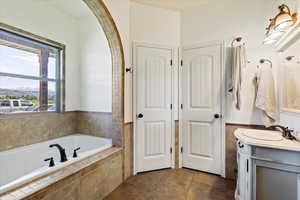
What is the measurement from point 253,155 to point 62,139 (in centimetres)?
269

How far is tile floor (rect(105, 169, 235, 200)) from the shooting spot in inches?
72.6

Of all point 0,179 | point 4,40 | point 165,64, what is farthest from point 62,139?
point 165,64

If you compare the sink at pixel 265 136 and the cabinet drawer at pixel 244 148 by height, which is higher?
the sink at pixel 265 136

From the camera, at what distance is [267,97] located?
74.0 inches

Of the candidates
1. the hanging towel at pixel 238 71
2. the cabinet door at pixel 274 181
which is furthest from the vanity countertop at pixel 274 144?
the hanging towel at pixel 238 71

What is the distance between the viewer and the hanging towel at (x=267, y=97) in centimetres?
188

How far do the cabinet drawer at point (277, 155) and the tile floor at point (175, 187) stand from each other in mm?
865

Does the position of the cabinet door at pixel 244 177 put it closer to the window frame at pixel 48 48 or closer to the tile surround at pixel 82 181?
the tile surround at pixel 82 181

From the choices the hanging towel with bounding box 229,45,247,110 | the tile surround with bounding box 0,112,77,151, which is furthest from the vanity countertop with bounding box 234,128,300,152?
the tile surround with bounding box 0,112,77,151

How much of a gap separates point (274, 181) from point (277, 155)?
0.22 metres

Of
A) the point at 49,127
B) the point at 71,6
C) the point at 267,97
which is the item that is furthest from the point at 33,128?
the point at 267,97

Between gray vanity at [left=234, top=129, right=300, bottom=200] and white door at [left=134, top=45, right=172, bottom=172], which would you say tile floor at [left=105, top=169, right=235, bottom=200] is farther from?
gray vanity at [left=234, top=129, right=300, bottom=200]

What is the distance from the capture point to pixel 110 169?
1.93 m

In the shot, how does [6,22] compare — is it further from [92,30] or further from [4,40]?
[92,30]
